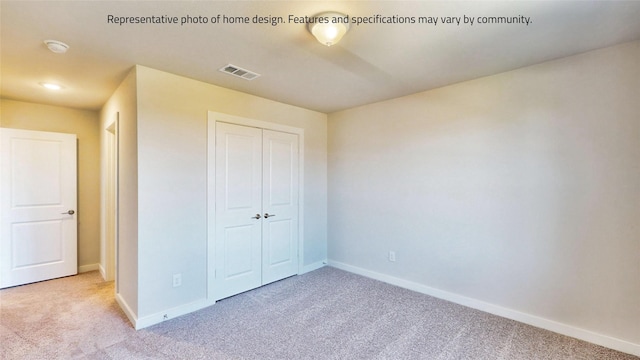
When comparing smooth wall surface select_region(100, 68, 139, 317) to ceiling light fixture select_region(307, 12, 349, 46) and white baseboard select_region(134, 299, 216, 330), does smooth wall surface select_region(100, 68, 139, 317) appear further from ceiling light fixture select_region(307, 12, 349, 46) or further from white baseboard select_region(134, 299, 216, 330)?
ceiling light fixture select_region(307, 12, 349, 46)

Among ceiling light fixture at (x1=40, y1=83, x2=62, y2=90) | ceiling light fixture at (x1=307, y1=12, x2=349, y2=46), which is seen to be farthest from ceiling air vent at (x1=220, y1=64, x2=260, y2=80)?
ceiling light fixture at (x1=40, y1=83, x2=62, y2=90)

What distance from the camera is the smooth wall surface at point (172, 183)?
2.64m

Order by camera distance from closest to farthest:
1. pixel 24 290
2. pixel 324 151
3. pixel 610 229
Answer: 1. pixel 610 229
2. pixel 24 290
3. pixel 324 151

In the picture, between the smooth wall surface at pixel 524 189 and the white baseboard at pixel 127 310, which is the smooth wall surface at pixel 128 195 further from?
the smooth wall surface at pixel 524 189

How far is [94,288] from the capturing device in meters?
3.56

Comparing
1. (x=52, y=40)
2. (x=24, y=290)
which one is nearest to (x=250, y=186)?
(x=52, y=40)

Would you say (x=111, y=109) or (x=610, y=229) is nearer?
(x=610, y=229)

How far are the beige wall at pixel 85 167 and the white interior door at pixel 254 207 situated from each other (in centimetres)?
250

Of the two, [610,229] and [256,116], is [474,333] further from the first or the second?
[256,116]

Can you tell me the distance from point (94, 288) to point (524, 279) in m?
4.83

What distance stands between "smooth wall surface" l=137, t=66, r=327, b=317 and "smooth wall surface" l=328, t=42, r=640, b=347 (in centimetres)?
216

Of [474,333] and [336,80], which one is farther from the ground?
[336,80]

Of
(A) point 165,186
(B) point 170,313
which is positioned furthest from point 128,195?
(B) point 170,313

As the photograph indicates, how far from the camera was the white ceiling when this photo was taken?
1.77m
